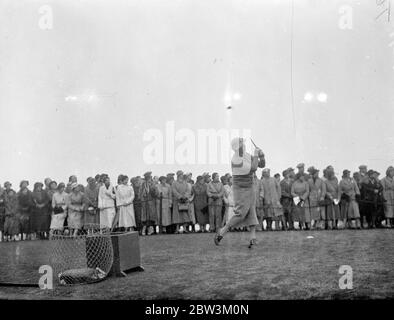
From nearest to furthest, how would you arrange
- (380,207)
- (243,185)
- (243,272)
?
(243,272), (243,185), (380,207)

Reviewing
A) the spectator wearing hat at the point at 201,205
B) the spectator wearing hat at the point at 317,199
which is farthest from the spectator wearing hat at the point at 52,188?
the spectator wearing hat at the point at 317,199

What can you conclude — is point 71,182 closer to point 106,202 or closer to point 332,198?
point 106,202

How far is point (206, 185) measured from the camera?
39.5ft

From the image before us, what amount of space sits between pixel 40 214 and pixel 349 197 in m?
8.04

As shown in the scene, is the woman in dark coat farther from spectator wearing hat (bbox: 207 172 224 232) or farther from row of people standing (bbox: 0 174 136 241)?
spectator wearing hat (bbox: 207 172 224 232)

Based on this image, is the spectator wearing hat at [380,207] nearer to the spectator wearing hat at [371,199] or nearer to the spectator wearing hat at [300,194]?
the spectator wearing hat at [371,199]

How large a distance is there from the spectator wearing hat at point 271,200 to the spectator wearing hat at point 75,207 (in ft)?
15.6

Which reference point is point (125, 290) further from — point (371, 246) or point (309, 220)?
point (309, 220)

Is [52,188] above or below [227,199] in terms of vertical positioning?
above

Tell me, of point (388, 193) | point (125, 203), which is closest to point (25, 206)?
point (125, 203)

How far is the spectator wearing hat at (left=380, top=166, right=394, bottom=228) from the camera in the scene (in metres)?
11.1

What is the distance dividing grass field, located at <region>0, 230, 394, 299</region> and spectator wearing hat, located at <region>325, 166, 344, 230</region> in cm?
280

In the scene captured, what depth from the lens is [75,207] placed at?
11.1 meters
